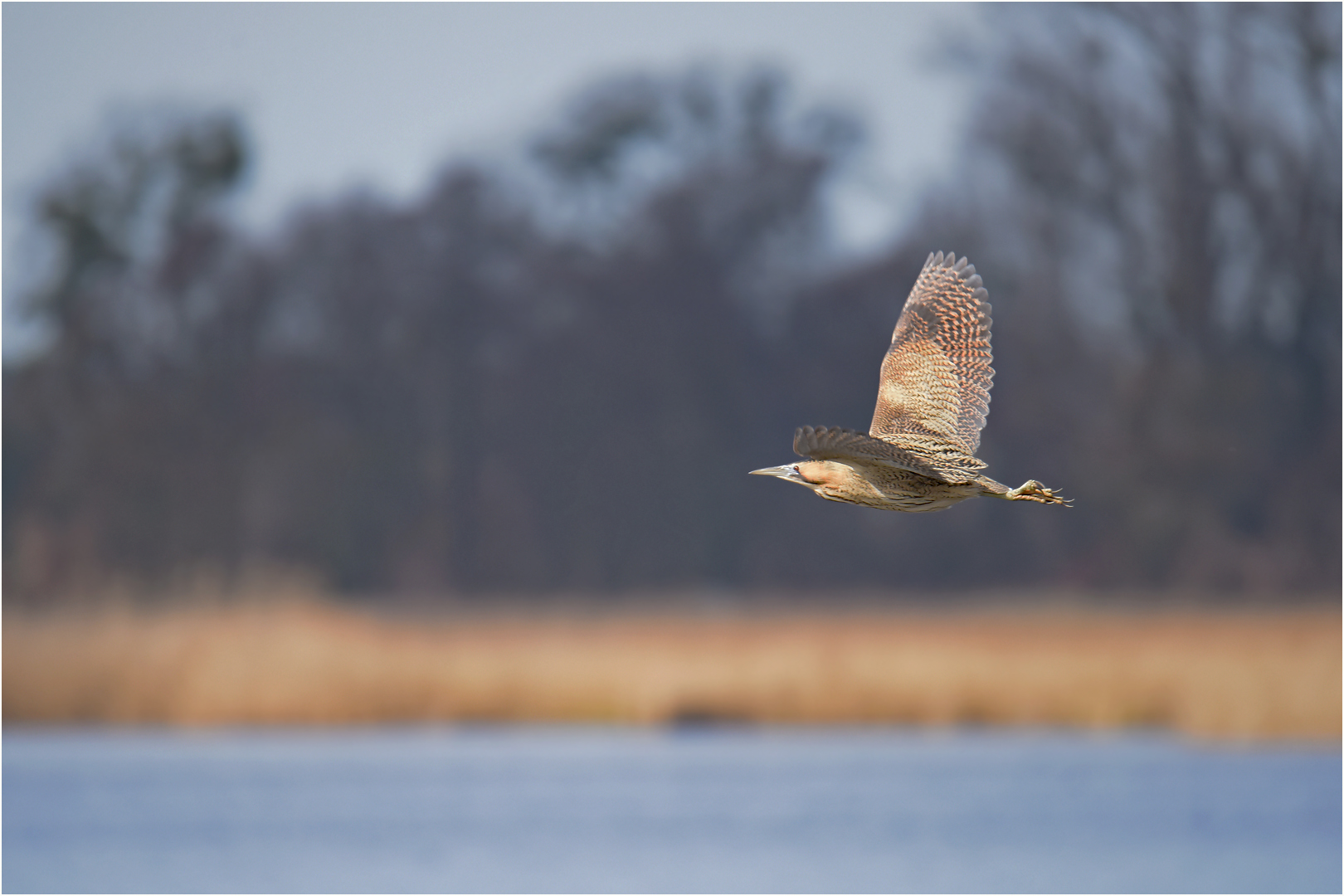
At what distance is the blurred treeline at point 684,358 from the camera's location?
22.9 meters

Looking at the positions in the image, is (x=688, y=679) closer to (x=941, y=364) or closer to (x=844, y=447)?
(x=941, y=364)

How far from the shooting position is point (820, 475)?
562 centimetres

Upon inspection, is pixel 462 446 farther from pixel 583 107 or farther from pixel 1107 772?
pixel 1107 772

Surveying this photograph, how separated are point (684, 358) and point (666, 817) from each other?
12716 mm

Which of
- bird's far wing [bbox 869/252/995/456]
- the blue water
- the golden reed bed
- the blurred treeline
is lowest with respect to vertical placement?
the blue water

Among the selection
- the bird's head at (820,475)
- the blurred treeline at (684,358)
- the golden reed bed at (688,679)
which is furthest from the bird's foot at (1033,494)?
the blurred treeline at (684,358)

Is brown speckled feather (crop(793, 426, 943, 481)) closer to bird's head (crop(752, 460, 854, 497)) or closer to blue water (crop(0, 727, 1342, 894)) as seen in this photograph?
bird's head (crop(752, 460, 854, 497))

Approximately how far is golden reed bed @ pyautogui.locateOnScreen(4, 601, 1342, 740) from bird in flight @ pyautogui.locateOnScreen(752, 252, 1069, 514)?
9.00 meters

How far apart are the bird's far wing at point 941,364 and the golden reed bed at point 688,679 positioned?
8.97 metres

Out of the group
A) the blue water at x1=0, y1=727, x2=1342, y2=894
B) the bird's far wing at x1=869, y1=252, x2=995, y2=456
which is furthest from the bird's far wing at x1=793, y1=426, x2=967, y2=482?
the blue water at x1=0, y1=727, x2=1342, y2=894

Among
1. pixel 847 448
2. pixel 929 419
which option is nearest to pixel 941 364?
pixel 929 419

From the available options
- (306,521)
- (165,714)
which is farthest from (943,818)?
(306,521)

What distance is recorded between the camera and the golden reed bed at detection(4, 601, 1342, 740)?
1531 centimetres

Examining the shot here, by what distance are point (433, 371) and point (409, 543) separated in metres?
2.52
